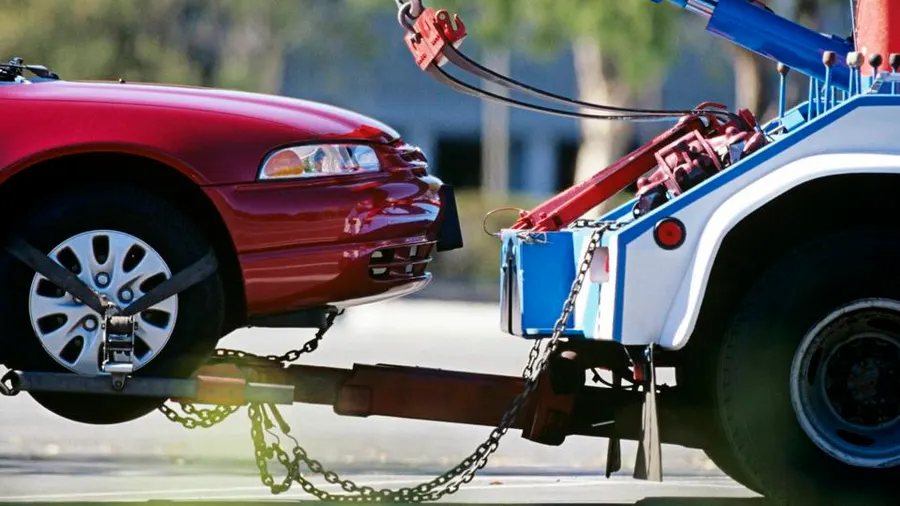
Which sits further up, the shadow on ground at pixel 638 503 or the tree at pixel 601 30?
the tree at pixel 601 30

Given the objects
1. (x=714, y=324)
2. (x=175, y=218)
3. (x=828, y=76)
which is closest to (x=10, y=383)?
(x=175, y=218)

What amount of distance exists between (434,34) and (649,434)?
168cm

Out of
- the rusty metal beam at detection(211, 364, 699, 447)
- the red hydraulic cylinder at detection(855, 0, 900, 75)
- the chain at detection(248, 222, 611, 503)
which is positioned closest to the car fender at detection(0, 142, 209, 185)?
the rusty metal beam at detection(211, 364, 699, 447)

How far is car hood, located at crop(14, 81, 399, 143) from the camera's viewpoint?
6338 mm

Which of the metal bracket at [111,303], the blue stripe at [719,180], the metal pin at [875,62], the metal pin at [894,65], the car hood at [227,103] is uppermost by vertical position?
the metal pin at [875,62]

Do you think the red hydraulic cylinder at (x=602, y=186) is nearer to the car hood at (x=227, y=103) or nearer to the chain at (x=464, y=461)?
Result: the chain at (x=464, y=461)

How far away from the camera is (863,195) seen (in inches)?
241

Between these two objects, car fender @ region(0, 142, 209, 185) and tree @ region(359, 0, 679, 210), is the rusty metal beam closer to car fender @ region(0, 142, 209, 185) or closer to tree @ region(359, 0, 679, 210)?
car fender @ region(0, 142, 209, 185)

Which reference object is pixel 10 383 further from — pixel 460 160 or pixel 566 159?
pixel 566 159

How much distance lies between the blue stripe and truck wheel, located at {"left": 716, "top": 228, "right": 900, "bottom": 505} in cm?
37

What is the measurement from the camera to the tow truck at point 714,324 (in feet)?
19.3

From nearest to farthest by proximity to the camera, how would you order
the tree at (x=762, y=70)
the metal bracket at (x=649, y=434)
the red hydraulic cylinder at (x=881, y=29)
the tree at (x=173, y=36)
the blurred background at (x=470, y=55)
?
the metal bracket at (x=649, y=434)
the red hydraulic cylinder at (x=881, y=29)
the tree at (x=762, y=70)
the blurred background at (x=470, y=55)
the tree at (x=173, y=36)

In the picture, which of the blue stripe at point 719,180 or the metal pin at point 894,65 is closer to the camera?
the blue stripe at point 719,180

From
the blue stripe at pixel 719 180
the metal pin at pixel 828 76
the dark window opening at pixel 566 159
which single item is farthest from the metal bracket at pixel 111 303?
the dark window opening at pixel 566 159
